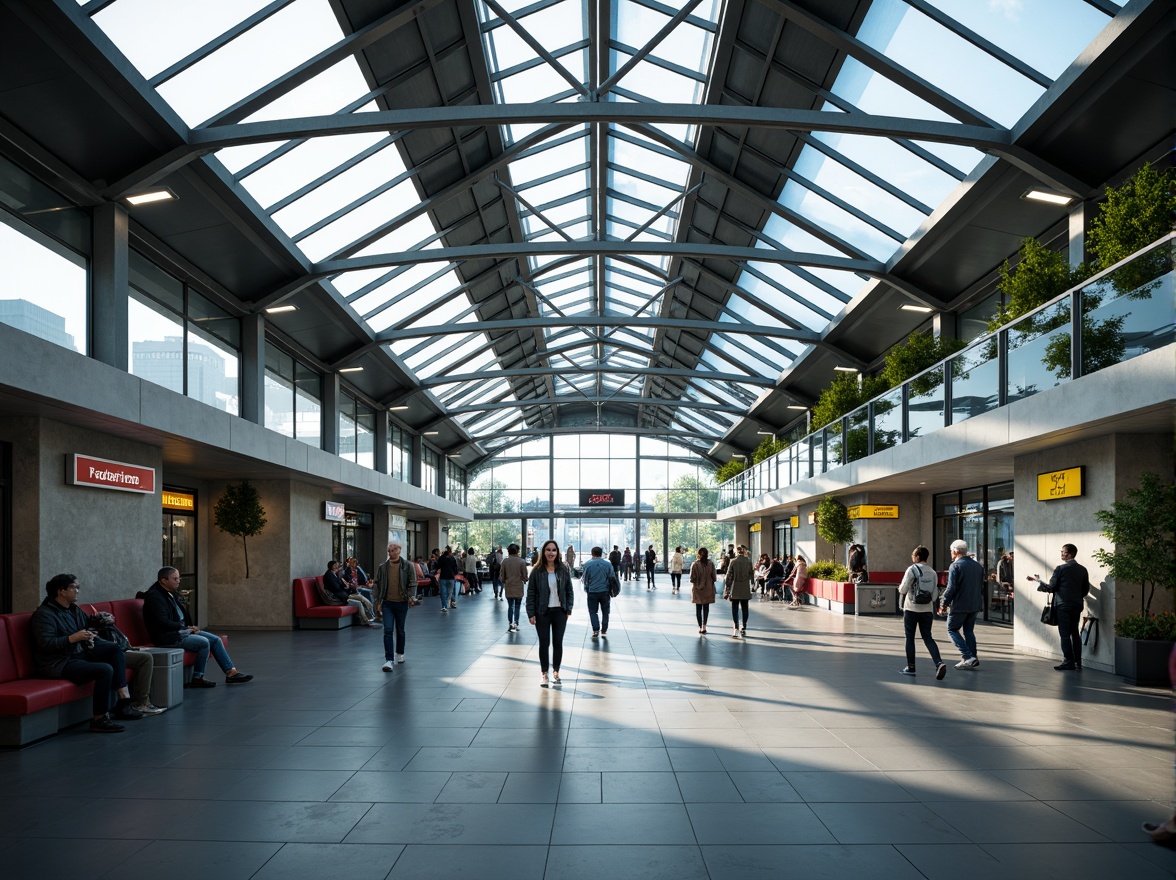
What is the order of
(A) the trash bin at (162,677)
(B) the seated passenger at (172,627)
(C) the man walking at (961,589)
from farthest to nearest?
(C) the man walking at (961,589)
(B) the seated passenger at (172,627)
(A) the trash bin at (162,677)

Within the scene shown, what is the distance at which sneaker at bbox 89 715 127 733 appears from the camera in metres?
Answer: 7.64

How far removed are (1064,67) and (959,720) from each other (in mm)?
8000

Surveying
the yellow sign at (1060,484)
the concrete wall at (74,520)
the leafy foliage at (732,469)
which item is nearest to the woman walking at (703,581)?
the yellow sign at (1060,484)

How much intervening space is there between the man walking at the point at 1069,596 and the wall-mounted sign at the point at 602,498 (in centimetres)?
3781

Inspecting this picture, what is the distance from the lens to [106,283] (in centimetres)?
1148

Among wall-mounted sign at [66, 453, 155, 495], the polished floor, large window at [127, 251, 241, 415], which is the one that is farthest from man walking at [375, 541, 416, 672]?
large window at [127, 251, 241, 415]

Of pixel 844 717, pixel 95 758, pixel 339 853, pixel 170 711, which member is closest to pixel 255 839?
pixel 339 853

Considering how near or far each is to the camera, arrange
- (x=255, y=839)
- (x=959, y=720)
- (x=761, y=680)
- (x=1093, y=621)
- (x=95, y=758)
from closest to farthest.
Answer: (x=255, y=839) → (x=95, y=758) → (x=959, y=720) → (x=761, y=680) → (x=1093, y=621)

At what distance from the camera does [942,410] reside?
14234 mm

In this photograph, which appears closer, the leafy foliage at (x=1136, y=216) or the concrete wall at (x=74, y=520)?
the leafy foliage at (x=1136, y=216)

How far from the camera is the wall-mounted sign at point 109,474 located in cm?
1048

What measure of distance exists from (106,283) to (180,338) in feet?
10.1

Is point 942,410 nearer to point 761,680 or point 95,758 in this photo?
point 761,680

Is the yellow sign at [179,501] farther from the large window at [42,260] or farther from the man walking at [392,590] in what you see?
the man walking at [392,590]
